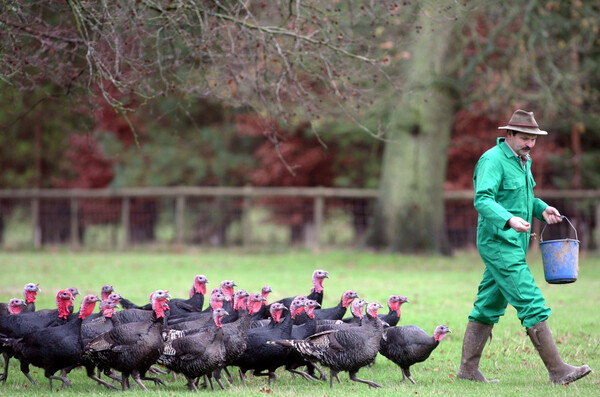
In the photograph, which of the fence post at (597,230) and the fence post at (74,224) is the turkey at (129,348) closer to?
the fence post at (597,230)

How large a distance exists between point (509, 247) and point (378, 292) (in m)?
7.89

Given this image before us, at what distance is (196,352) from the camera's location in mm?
7844

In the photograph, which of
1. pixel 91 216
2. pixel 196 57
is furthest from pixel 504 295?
pixel 91 216

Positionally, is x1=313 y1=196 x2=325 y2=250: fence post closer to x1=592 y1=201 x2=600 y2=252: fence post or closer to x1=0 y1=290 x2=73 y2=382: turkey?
x1=592 y1=201 x2=600 y2=252: fence post

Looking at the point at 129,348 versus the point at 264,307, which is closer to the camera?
the point at 129,348

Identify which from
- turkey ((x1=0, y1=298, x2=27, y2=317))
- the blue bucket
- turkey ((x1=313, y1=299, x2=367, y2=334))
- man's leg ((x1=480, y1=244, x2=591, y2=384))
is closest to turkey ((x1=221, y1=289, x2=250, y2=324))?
turkey ((x1=313, y1=299, x2=367, y2=334))

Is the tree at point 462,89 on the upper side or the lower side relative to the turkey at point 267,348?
upper

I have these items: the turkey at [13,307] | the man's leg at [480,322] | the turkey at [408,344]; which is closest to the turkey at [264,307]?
the turkey at [408,344]

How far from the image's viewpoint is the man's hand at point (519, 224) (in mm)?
7336

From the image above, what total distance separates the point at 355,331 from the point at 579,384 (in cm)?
212

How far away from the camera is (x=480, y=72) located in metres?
22.8

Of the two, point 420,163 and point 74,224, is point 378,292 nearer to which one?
point 420,163

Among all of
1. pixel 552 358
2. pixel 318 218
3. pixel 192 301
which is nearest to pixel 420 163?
pixel 318 218

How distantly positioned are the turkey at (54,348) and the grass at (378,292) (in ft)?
0.79
